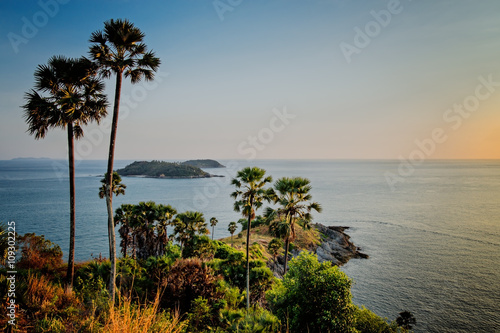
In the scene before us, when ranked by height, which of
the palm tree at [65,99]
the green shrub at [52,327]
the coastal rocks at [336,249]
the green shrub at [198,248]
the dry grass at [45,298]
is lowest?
the coastal rocks at [336,249]

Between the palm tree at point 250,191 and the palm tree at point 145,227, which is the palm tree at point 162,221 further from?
the palm tree at point 250,191

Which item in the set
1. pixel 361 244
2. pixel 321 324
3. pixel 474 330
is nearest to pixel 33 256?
pixel 321 324

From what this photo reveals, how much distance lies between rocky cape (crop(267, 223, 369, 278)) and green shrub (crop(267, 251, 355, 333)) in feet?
88.7

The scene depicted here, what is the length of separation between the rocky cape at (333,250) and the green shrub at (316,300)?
27.0 meters

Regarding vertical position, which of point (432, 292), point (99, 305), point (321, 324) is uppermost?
point (99, 305)

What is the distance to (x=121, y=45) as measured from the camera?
42.3 ft

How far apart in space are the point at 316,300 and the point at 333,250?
141 feet

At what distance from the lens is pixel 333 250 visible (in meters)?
53.7

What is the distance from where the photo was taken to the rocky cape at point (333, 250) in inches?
1840

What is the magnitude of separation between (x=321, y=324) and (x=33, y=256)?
18211mm

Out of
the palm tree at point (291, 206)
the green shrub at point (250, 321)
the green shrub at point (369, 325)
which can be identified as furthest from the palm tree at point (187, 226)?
the green shrub at point (250, 321)

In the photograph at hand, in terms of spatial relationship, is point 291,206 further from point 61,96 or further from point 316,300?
point 61,96

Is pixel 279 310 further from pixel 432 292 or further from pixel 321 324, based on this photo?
pixel 432 292

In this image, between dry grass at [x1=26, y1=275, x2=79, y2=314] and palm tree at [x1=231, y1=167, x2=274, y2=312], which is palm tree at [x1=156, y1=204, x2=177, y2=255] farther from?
dry grass at [x1=26, y1=275, x2=79, y2=314]
